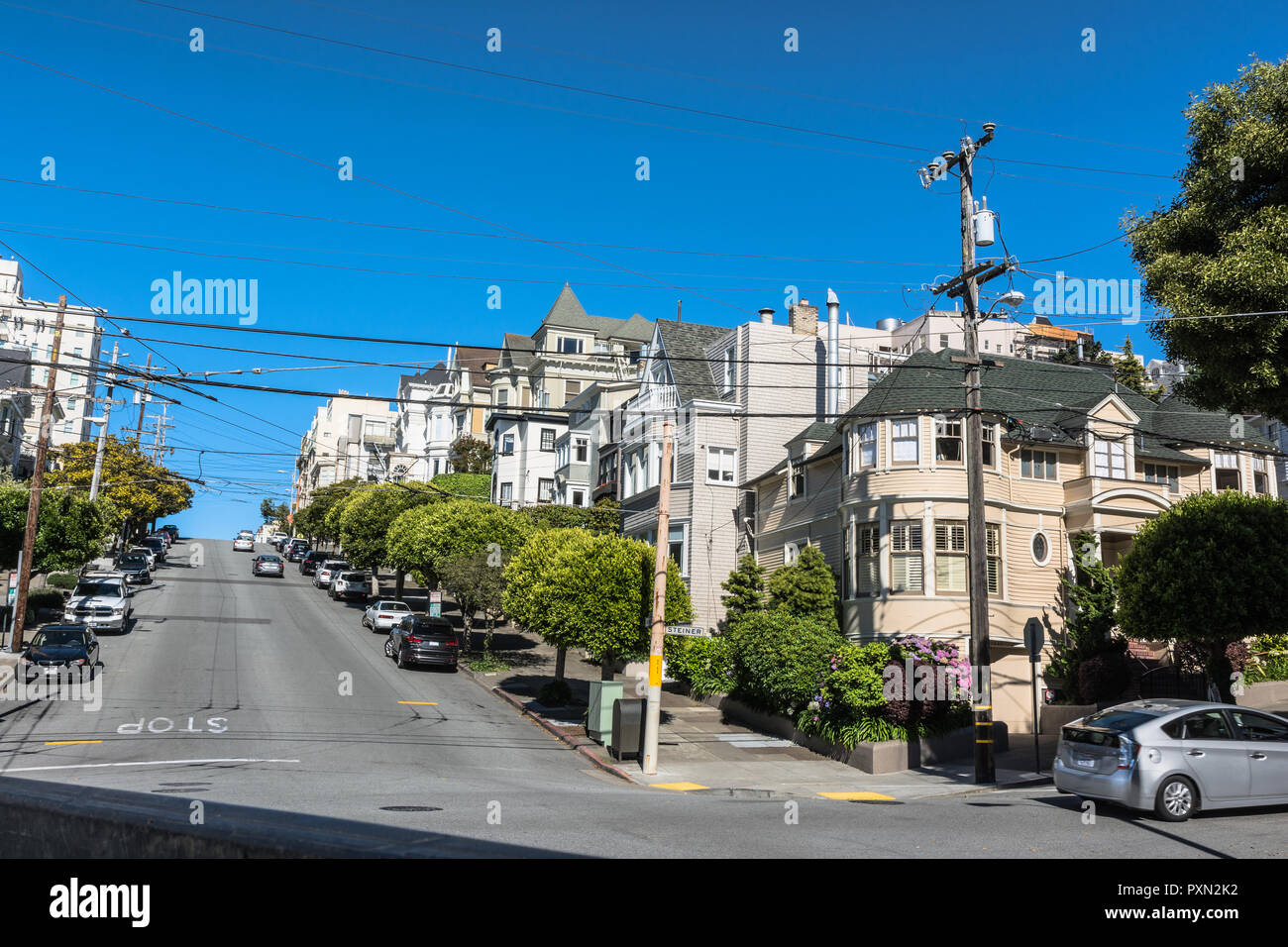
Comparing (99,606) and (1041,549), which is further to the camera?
(99,606)

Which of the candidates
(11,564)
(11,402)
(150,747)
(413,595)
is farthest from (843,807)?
(11,402)

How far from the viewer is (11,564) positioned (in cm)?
4256

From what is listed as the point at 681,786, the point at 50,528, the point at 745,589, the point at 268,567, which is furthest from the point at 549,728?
the point at 268,567

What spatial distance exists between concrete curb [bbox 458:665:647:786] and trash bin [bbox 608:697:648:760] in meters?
0.47

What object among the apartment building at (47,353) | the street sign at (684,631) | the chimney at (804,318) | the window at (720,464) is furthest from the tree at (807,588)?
the apartment building at (47,353)

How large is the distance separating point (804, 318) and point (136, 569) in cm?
3991

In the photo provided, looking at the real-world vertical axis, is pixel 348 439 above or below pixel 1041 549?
above

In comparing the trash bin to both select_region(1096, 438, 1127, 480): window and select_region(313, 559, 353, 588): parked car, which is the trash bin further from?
select_region(313, 559, 353, 588): parked car

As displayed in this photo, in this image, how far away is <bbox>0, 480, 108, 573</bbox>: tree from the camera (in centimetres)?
3816

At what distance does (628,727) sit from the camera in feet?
67.8

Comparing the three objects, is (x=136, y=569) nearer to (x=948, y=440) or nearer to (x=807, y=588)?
(x=807, y=588)
